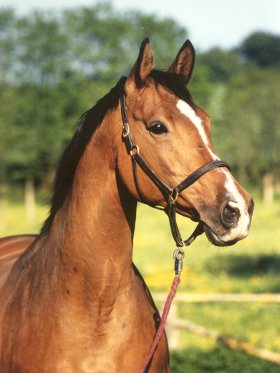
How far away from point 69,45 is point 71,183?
50.8 m

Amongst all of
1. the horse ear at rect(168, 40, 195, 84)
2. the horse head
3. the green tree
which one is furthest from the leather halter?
the green tree

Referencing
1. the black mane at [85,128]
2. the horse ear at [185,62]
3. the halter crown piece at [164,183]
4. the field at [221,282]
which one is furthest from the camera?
the field at [221,282]

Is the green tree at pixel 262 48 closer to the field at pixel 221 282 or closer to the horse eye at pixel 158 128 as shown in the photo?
the field at pixel 221 282

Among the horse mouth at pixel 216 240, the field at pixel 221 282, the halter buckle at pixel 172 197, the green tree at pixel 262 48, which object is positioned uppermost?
the green tree at pixel 262 48

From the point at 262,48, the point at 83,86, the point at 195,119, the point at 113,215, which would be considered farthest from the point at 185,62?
the point at 262,48

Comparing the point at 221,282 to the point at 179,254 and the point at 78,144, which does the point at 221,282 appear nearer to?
the point at 179,254

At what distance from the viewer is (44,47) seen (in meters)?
51.6

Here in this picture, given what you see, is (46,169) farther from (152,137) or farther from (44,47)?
(152,137)

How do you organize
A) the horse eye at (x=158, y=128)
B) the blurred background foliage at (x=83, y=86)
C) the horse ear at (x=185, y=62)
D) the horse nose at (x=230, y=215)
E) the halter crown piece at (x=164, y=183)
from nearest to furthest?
the horse nose at (x=230, y=215) < the halter crown piece at (x=164, y=183) < the horse eye at (x=158, y=128) < the horse ear at (x=185, y=62) < the blurred background foliage at (x=83, y=86)

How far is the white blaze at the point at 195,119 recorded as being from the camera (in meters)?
3.02

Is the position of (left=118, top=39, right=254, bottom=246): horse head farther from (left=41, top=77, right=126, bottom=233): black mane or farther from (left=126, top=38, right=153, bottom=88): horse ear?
(left=41, top=77, right=126, bottom=233): black mane

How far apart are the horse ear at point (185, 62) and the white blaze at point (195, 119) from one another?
37 centimetres

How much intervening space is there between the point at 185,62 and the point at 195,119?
1.69 feet

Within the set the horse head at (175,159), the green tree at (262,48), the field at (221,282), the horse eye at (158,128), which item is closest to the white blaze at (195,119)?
the horse head at (175,159)
